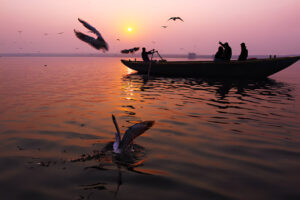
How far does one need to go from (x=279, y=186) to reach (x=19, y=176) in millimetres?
4782

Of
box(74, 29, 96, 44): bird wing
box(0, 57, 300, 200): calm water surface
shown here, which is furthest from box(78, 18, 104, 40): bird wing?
box(0, 57, 300, 200): calm water surface

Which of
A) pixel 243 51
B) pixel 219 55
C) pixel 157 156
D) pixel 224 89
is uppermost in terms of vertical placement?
pixel 243 51

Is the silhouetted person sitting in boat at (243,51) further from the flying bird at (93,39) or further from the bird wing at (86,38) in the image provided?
the bird wing at (86,38)

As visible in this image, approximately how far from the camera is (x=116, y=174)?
4391 mm

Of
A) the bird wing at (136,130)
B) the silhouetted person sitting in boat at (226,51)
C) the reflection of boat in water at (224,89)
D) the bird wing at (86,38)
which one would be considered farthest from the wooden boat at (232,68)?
the bird wing at (136,130)

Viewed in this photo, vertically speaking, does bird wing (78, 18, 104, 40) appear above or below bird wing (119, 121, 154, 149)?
above

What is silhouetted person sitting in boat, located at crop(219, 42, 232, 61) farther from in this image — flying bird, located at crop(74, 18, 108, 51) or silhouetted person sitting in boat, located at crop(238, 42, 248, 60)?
flying bird, located at crop(74, 18, 108, 51)

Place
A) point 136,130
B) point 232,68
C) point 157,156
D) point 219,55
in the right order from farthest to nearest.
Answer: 1. point 219,55
2. point 232,68
3. point 157,156
4. point 136,130

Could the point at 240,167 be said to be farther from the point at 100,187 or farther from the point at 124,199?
the point at 100,187

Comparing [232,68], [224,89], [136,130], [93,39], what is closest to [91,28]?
[93,39]

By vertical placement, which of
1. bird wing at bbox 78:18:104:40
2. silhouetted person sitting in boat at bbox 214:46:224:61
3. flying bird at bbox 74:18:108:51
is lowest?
silhouetted person sitting in boat at bbox 214:46:224:61

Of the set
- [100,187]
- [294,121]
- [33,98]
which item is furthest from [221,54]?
[100,187]

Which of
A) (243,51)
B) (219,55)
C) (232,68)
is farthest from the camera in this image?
Result: (219,55)

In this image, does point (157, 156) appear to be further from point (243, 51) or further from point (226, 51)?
point (243, 51)
